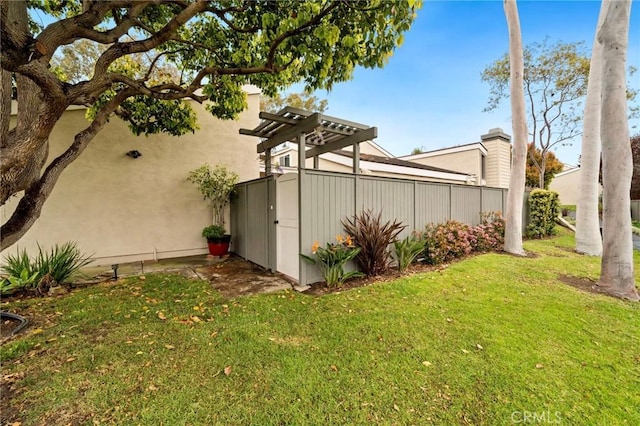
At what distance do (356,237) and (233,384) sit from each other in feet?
11.5

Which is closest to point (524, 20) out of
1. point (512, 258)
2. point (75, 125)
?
point (512, 258)

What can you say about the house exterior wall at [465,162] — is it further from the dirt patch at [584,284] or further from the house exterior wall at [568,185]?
the house exterior wall at [568,185]

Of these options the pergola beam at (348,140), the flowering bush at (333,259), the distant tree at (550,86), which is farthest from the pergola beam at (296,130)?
the distant tree at (550,86)

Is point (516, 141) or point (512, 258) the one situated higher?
point (516, 141)

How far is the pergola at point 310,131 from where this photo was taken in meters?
4.84

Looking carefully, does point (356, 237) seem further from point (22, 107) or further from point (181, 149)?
point (181, 149)

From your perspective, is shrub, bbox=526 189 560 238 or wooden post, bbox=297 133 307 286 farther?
shrub, bbox=526 189 560 238

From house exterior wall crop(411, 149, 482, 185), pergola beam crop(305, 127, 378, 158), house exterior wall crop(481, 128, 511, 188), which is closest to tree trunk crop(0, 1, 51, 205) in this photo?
pergola beam crop(305, 127, 378, 158)

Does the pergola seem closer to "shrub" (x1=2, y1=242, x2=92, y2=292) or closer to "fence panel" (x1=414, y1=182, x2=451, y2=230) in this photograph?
"fence panel" (x1=414, y1=182, x2=451, y2=230)

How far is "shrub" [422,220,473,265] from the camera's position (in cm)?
649

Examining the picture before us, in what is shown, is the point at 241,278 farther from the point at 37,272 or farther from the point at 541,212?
the point at 541,212

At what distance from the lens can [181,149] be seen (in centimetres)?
779

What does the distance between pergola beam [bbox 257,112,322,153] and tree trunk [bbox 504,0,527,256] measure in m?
6.02

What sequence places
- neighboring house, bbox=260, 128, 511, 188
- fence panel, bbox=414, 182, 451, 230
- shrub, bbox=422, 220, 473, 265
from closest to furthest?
shrub, bbox=422, 220, 473, 265
fence panel, bbox=414, 182, 451, 230
neighboring house, bbox=260, 128, 511, 188
